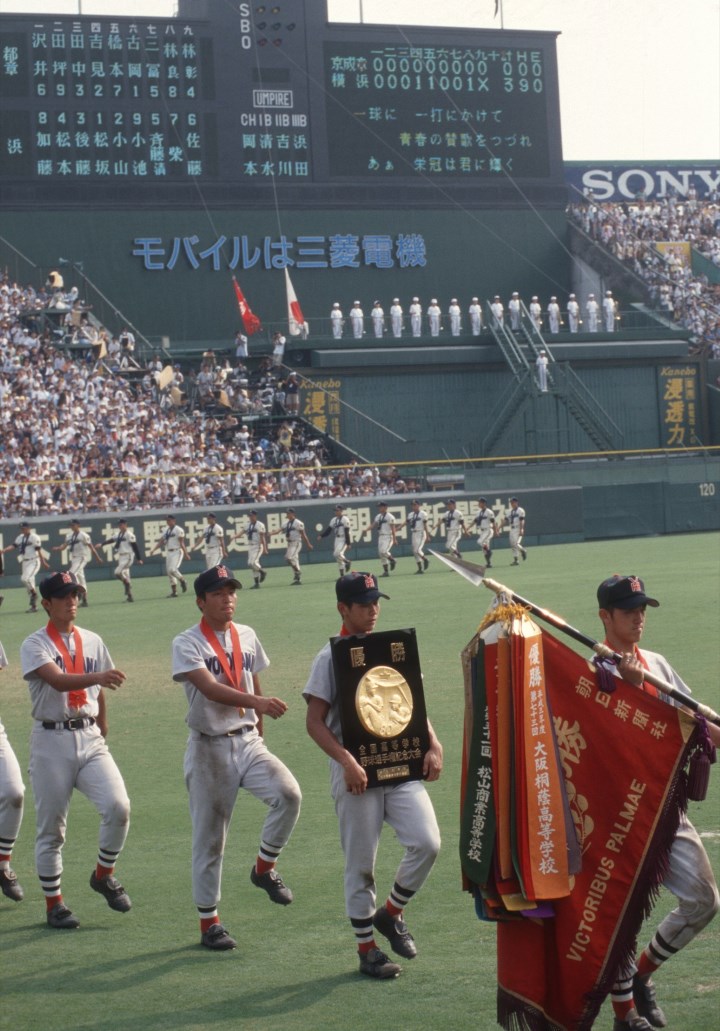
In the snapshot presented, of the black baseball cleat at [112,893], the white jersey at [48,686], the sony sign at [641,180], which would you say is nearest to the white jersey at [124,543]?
the white jersey at [48,686]

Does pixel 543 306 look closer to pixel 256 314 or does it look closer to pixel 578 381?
pixel 578 381

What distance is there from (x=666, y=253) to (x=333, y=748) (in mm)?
55419

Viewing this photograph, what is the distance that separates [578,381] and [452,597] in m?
27.5

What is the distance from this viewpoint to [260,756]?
25.6 feet

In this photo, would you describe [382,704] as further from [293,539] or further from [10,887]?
[293,539]

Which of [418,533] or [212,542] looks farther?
[418,533]

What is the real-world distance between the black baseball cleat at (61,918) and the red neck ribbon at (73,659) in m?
1.14

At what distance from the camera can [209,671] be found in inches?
302

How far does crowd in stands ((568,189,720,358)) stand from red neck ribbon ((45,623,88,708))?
4941 cm

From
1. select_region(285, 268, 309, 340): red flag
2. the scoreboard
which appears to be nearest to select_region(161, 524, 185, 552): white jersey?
select_region(285, 268, 309, 340): red flag

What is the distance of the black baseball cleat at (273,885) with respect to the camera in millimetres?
7906

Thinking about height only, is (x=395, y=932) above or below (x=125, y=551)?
below

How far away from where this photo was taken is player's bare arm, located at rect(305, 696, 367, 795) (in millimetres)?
6816

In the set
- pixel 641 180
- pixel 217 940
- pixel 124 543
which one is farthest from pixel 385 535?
pixel 641 180
